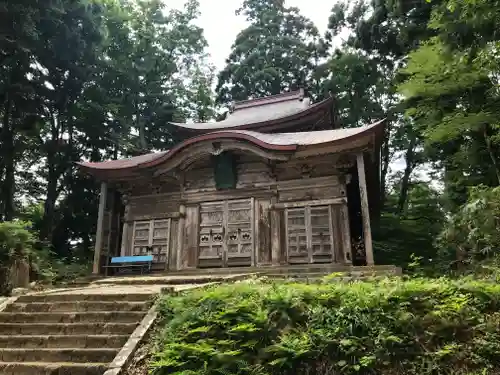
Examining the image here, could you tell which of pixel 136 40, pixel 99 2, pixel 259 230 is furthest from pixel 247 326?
pixel 136 40

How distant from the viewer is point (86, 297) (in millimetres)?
6621

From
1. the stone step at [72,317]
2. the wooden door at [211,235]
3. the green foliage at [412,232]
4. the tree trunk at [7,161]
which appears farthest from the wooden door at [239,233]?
the tree trunk at [7,161]

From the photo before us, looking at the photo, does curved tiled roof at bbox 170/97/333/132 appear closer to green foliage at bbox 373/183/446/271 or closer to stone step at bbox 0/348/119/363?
green foliage at bbox 373/183/446/271

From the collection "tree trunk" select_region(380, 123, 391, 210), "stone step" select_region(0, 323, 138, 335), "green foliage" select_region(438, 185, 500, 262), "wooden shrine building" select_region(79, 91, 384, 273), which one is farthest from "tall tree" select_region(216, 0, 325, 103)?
"stone step" select_region(0, 323, 138, 335)

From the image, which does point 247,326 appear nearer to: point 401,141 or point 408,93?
point 408,93

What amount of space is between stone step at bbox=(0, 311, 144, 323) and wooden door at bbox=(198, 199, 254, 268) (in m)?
5.90

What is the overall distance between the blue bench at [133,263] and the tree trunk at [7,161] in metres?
8.59

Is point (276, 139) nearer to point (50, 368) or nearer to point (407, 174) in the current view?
point (50, 368)

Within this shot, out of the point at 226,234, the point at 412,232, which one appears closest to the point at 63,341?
the point at 226,234

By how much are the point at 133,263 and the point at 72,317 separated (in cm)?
655

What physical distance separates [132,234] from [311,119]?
25.4ft

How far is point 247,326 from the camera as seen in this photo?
444 centimetres

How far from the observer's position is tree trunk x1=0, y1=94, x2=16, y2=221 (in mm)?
18297

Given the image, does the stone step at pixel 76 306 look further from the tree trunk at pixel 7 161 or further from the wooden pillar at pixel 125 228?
the tree trunk at pixel 7 161
